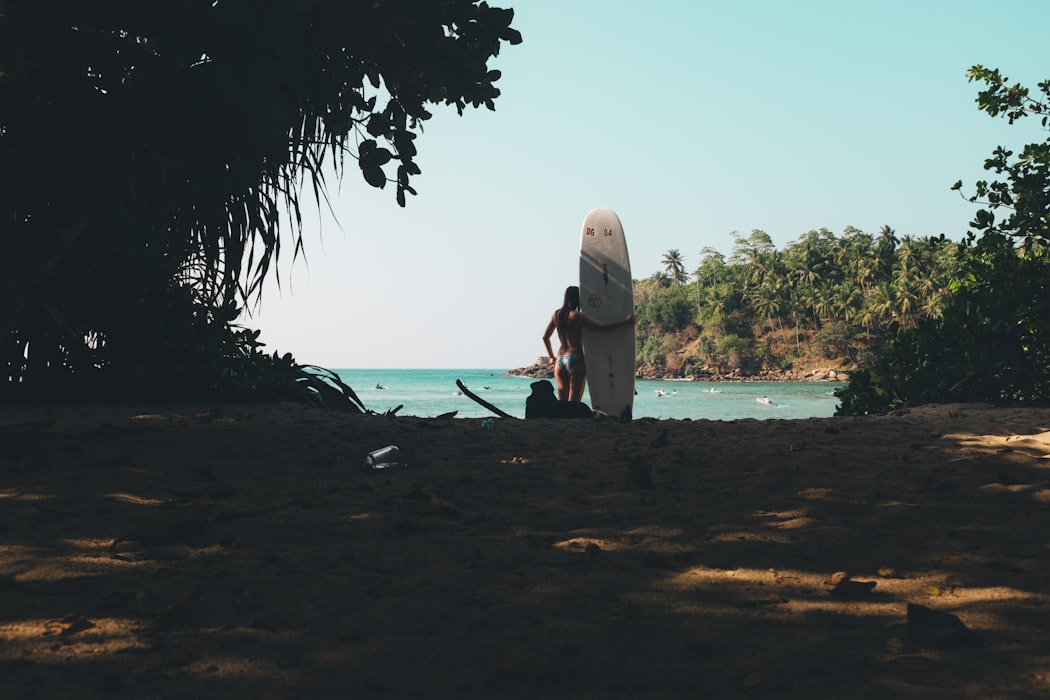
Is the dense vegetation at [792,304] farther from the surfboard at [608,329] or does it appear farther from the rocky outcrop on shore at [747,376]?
the surfboard at [608,329]

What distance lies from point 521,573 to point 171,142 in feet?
8.87

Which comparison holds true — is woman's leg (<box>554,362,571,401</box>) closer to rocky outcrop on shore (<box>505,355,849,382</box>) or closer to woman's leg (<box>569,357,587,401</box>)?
woman's leg (<box>569,357,587,401</box>)

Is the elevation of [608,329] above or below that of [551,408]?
above

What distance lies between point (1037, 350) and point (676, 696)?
753 centimetres

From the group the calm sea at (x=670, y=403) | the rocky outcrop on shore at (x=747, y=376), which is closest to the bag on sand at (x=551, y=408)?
the calm sea at (x=670, y=403)

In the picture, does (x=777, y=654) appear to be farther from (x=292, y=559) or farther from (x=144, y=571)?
(x=144, y=571)

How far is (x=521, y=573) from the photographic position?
101 inches

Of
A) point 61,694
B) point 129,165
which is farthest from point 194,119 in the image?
point 61,694

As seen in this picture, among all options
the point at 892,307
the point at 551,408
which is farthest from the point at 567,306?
the point at 892,307

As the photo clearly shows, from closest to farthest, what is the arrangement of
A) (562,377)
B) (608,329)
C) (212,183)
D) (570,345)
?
(212,183), (562,377), (570,345), (608,329)

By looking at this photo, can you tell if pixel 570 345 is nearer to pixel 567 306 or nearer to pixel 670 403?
pixel 567 306

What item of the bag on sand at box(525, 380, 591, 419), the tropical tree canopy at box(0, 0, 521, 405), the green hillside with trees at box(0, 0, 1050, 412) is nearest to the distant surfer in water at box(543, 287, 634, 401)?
the bag on sand at box(525, 380, 591, 419)

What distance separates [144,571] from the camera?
2.47 metres

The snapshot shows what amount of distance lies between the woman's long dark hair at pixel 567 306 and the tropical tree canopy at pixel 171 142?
3.23 metres
